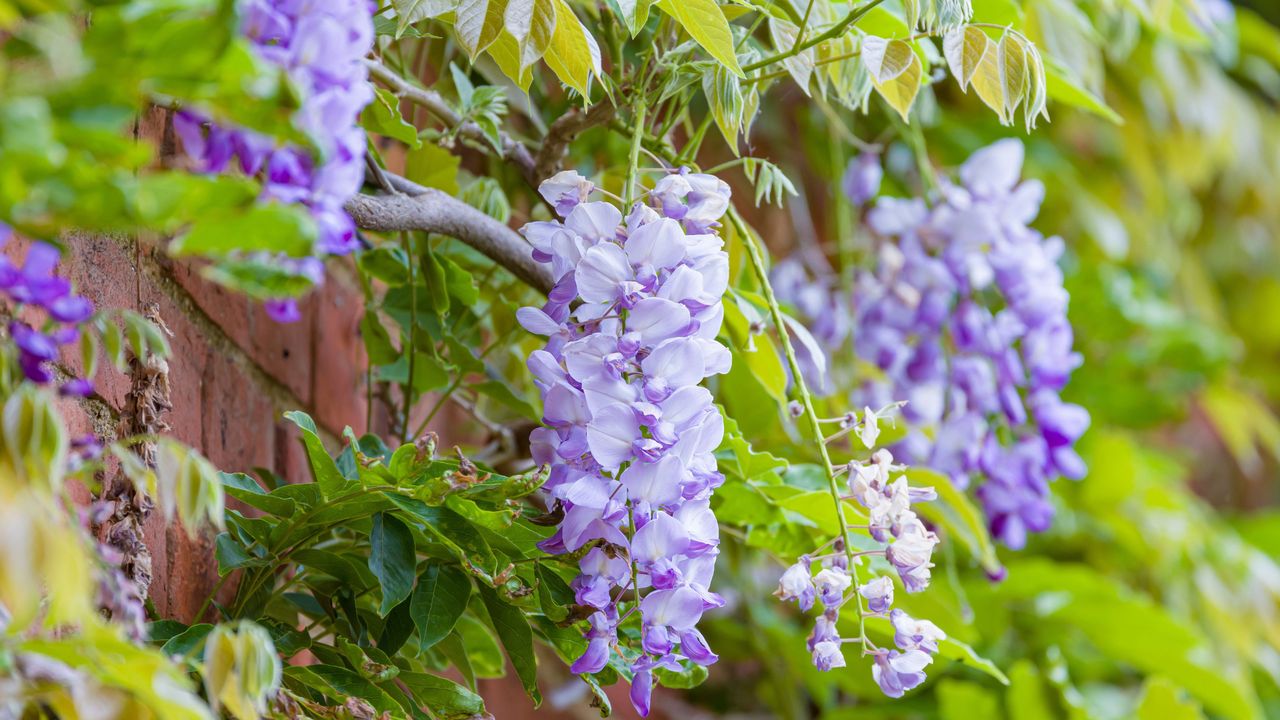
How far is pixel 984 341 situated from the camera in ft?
3.10

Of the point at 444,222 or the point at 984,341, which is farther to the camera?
the point at 984,341

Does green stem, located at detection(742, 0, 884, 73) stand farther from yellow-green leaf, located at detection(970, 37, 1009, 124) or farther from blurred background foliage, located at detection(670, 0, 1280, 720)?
blurred background foliage, located at detection(670, 0, 1280, 720)

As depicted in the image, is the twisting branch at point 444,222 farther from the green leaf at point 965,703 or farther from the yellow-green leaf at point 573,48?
the green leaf at point 965,703

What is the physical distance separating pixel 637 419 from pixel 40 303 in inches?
8.2

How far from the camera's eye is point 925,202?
1072mm

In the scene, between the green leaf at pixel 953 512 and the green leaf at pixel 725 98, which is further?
the green leaf at pixel 953 512

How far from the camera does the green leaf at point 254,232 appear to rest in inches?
10.9

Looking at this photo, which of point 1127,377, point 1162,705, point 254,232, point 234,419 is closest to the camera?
point 254,232

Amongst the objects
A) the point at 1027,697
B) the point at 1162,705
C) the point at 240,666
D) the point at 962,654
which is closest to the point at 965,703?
the point at 1027,697

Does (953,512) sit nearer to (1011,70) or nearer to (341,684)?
(1011,70)

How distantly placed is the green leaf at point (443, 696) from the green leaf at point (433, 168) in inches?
11.5

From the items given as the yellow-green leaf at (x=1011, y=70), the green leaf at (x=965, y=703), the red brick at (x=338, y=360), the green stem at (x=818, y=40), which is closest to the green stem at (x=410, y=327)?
the red brick at (x=338, y=360)

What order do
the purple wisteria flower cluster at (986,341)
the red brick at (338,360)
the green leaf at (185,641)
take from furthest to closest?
1. the purple wisteria flower cluster at (986,341)
2. the red brick at (338,360)
3. the green leaf at (185,641)

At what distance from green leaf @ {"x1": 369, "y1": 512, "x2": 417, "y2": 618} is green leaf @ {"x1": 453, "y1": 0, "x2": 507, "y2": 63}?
20cm
